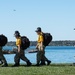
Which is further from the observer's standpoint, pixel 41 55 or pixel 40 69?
pixel 41 55

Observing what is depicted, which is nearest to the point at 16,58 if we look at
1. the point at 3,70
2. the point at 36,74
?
the point at 3,70

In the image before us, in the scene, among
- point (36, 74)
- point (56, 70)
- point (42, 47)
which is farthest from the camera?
point (42, 47)

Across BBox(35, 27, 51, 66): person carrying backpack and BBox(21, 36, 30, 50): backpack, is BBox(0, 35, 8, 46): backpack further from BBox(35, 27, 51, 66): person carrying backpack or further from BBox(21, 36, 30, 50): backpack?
BBox(35, 27, 51, 66): person carrying backpack

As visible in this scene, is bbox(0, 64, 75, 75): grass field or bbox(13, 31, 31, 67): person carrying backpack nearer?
bbox(0, 64, 75, 75): grass field

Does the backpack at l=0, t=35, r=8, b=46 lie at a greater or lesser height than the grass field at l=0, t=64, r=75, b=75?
greater

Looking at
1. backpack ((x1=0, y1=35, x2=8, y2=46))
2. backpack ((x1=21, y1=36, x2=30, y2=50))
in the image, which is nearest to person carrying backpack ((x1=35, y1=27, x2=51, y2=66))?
backpack ((x1=21, y1=36, x2=30, y2=50))

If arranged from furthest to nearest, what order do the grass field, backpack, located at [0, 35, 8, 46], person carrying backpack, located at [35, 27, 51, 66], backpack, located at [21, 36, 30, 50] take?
backpack, located at [0, 35, 8, 46] < backpack, located at [21, 36, 30, 50] < person carrying backpack, located at [35, 27, 51, 66] < the grass field

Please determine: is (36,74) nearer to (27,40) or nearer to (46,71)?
(46,71)

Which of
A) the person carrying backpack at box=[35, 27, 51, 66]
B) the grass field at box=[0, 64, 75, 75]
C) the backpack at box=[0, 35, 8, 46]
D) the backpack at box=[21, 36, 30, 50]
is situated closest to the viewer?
the grass field at box=[0, 64, 75, 75]

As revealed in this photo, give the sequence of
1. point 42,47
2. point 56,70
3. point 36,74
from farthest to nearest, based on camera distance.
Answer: point 42,47 → point 56,70 → point 36,74

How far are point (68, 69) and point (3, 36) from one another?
4803mm

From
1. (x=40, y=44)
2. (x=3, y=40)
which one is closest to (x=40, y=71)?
(x=40, y=44)

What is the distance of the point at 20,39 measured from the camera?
25031 millimetres

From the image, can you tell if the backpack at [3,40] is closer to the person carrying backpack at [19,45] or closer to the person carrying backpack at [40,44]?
the person carrying backpack at [19,45]
